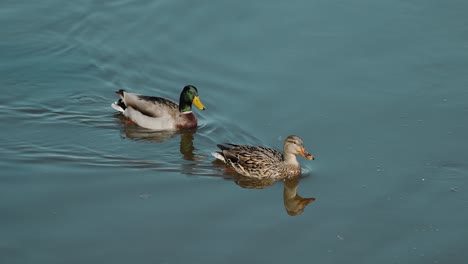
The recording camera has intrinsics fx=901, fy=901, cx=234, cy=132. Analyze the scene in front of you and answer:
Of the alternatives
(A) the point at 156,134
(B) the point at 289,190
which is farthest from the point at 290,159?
(A) the point at 156,134

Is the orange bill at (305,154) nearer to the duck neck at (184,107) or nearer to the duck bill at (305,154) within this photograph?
the duck bill at (305,154)

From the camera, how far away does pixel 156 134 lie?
13.3 m

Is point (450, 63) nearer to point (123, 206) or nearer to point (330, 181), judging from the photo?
point (330, 181)

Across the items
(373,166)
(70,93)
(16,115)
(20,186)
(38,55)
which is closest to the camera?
(20,186)

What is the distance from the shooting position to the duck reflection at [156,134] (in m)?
12.8

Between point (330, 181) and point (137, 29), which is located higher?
point (137, 29)

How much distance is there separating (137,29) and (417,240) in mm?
7830

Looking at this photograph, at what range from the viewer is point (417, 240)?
9516mm

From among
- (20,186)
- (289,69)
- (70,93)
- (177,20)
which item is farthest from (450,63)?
(20,186)

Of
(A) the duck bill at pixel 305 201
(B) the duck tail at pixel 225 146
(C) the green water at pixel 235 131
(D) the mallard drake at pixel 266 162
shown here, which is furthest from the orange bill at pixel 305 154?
(B) the duck tail at pixel 225 146

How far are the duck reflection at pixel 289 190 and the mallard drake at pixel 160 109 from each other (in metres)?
2.16

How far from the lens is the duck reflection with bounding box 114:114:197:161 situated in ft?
42.0

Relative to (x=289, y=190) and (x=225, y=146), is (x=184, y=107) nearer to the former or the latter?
(x=225, y=146)

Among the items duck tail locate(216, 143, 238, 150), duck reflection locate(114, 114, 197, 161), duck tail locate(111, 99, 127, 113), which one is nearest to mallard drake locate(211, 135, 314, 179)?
duck tail locate(216, 143, 238, 150)
